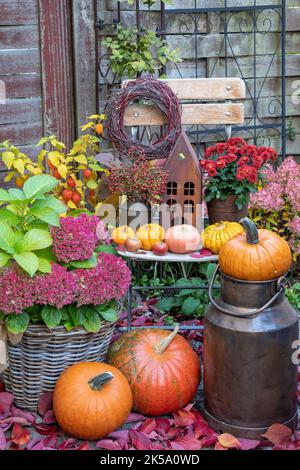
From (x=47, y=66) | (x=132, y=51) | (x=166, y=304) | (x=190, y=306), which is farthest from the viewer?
(x=132, y=51)

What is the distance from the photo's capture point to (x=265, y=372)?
289 cm

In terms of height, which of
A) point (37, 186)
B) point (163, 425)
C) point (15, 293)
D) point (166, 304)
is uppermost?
point (37, 186)

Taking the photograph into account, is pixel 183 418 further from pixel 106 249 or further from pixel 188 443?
pixel 106 249

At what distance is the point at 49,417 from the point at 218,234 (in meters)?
1.24

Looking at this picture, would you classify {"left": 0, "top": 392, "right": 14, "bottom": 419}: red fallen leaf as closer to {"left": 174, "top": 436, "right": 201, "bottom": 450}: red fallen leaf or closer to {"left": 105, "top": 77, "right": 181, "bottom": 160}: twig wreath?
{"left": 174, "top": 436, "right": 201, "bottom": 450}: red fallen leaf

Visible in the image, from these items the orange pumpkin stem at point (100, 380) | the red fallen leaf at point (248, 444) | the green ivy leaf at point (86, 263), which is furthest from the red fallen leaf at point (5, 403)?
the red fallen leaf at point (248, 444)

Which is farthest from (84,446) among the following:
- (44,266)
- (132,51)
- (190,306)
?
(132,51)

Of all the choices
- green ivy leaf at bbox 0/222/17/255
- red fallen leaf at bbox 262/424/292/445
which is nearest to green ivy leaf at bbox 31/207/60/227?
green ivy leaf at bbox 0/222/17/255

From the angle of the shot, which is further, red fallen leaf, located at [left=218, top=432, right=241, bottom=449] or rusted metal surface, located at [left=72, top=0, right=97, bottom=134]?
rusted metal surface, located at [left=72, top=0, right=97, bottom=134]

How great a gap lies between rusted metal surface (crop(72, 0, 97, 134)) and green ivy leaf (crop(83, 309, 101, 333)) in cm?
197

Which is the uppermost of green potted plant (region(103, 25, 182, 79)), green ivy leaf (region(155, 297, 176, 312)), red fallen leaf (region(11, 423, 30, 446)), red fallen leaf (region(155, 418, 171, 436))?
green potted plant (region(103, 25, 182, 79))

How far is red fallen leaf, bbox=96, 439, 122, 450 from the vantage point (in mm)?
2900

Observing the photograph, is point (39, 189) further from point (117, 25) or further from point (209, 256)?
point (117, 25)

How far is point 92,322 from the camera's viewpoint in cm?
307
